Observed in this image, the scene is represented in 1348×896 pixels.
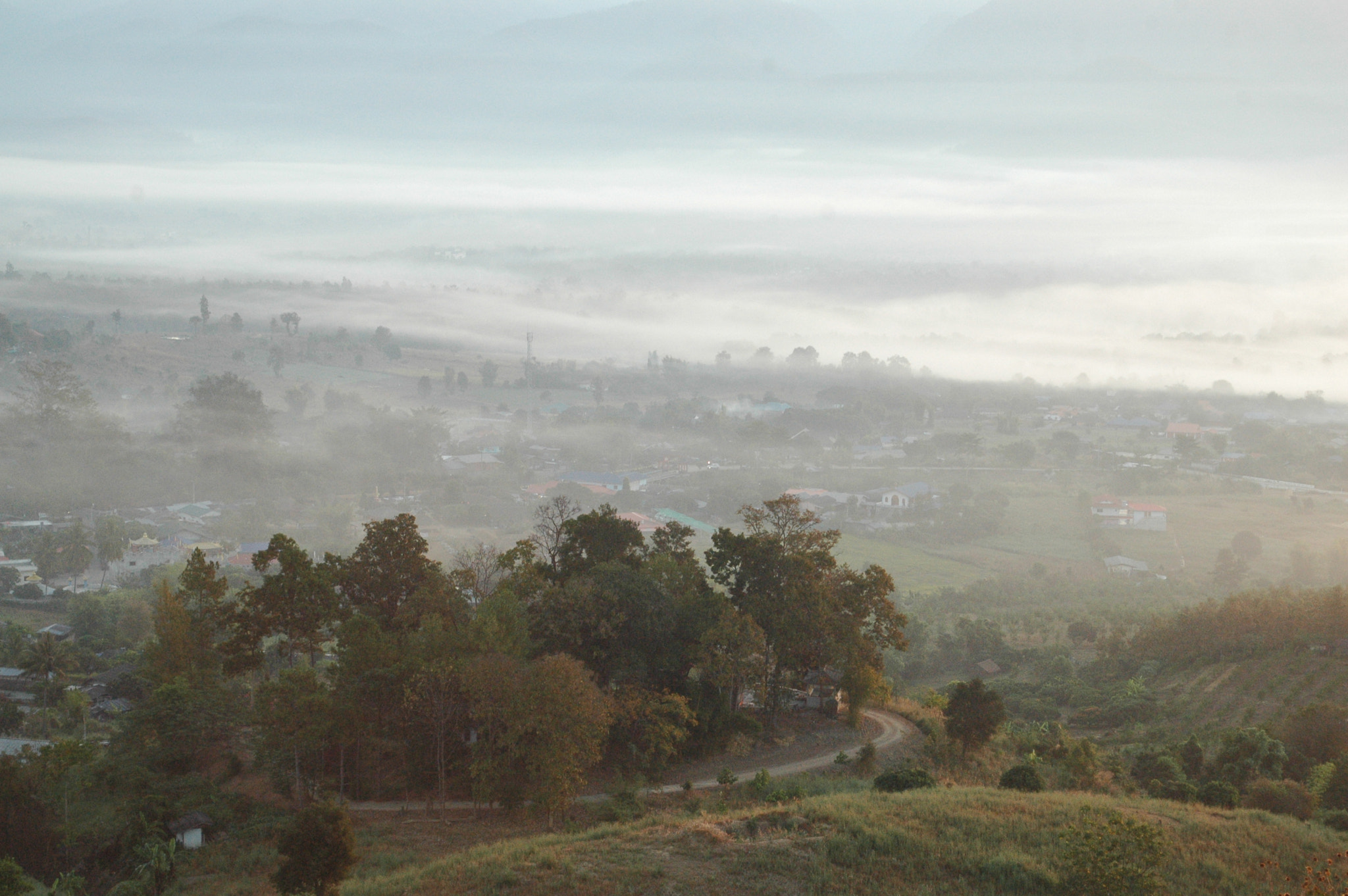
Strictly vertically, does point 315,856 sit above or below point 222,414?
below

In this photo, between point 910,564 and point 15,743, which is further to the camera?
point 910,564

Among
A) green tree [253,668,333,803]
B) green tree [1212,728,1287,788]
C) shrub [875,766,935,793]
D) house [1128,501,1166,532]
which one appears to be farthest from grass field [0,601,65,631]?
house [1128,501,1166,532]

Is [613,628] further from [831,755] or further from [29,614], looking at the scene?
[29,614]

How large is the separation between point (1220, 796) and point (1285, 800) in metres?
1.05

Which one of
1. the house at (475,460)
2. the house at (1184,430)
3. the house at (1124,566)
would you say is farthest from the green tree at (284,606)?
the house at (1184,430)

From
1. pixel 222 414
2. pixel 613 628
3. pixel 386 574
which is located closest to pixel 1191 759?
pixel 613 628

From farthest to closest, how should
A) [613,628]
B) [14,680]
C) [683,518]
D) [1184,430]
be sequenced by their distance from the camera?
[1184,430] < [683,518] < [14,680] < [613,628]

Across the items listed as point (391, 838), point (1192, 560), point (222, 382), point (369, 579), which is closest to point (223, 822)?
point (391, 838)

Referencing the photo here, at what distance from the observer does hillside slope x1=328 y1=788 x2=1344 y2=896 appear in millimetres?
13195

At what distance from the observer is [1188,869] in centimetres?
1384

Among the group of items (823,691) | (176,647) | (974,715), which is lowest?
(823,691)

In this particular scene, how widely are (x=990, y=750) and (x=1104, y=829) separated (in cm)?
953

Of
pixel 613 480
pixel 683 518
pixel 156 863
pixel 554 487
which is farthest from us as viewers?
pixel 613 480

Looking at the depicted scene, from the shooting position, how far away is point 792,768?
2130cm
